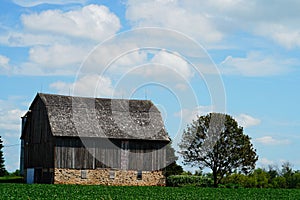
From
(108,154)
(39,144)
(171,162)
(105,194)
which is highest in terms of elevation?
(39,144)

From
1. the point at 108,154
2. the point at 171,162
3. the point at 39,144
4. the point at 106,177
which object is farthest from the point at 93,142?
the point at 171,162

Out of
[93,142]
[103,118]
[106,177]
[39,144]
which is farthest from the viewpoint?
[103,118]

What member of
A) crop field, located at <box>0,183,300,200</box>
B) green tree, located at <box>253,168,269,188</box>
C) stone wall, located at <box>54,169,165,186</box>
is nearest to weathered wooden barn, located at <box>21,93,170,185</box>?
stone wall, located at <box>54,169,165,186</box>

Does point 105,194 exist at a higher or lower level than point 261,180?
lower

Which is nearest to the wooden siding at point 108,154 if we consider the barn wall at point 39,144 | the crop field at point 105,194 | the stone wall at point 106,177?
the stone wall at point 106,177

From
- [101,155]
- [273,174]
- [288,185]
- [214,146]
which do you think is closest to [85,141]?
[101,155]

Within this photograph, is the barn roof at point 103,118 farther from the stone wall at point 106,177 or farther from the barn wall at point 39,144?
the stone wall at point 106,177

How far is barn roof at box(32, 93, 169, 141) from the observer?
49938 millimetres

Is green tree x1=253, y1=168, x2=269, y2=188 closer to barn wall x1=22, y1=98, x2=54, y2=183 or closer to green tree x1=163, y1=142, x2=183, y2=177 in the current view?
green tree x1=163, y1=142, x2=183, y2=177

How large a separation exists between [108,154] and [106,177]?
1.96 metres

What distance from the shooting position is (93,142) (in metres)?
50.3

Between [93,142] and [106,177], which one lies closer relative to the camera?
[93,142]

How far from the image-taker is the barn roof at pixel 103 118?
1966 inches

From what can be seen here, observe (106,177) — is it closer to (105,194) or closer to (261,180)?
(261,180)
